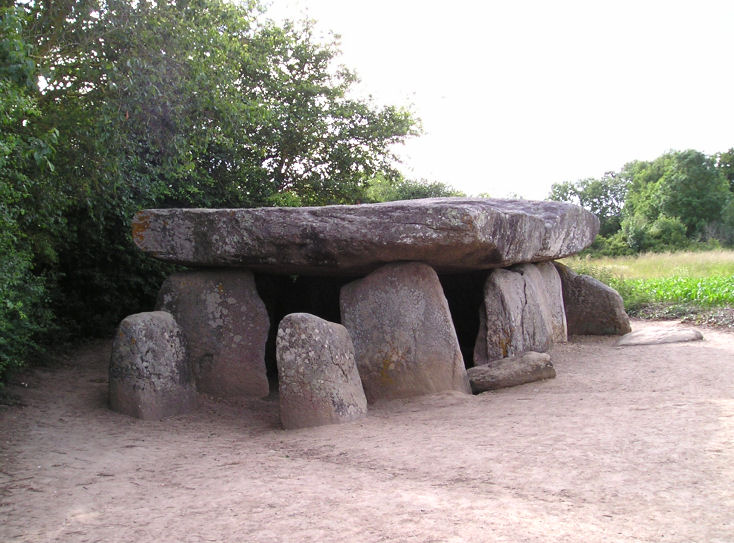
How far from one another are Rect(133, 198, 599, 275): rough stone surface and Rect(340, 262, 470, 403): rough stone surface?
264mm

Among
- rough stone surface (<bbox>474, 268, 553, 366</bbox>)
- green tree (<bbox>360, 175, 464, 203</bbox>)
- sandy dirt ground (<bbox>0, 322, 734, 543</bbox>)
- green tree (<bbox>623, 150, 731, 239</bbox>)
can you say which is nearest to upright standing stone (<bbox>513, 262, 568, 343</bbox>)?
rough stone surface (<bbox>474, 268, 553, 366</bbox>)

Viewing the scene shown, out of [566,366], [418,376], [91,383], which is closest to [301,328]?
[418,376]

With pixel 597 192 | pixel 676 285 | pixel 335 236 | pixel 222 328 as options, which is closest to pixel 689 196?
pixel 597 192

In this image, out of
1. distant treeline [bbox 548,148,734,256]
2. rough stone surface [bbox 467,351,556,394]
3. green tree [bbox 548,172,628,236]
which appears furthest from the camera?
green tree [bbox 548,172,628,236]

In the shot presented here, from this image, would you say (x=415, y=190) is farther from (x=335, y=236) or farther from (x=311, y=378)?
(x=311, y=378)

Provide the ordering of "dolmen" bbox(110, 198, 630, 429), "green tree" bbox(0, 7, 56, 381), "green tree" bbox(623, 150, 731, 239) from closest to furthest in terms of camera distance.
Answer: "green tree" bbox(0, 7, 56, 381)
"dolmen" bbox(110, 198, 630, 429)
"green tree" bbox(623, 150, 731, 239)

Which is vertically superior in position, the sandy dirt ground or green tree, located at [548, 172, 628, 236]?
green tree, located at [548, 172, 628, 236]

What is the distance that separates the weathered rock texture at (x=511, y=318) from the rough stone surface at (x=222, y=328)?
252cm

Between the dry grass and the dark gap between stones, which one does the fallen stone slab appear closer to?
the dark gap between stones

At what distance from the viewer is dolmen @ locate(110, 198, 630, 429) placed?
19.5 feet

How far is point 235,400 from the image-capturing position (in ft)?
22.7

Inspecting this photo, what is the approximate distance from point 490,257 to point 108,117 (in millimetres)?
4207

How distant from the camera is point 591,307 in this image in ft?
33.1

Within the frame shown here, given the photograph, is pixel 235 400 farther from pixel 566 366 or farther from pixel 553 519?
pixel 553 519
